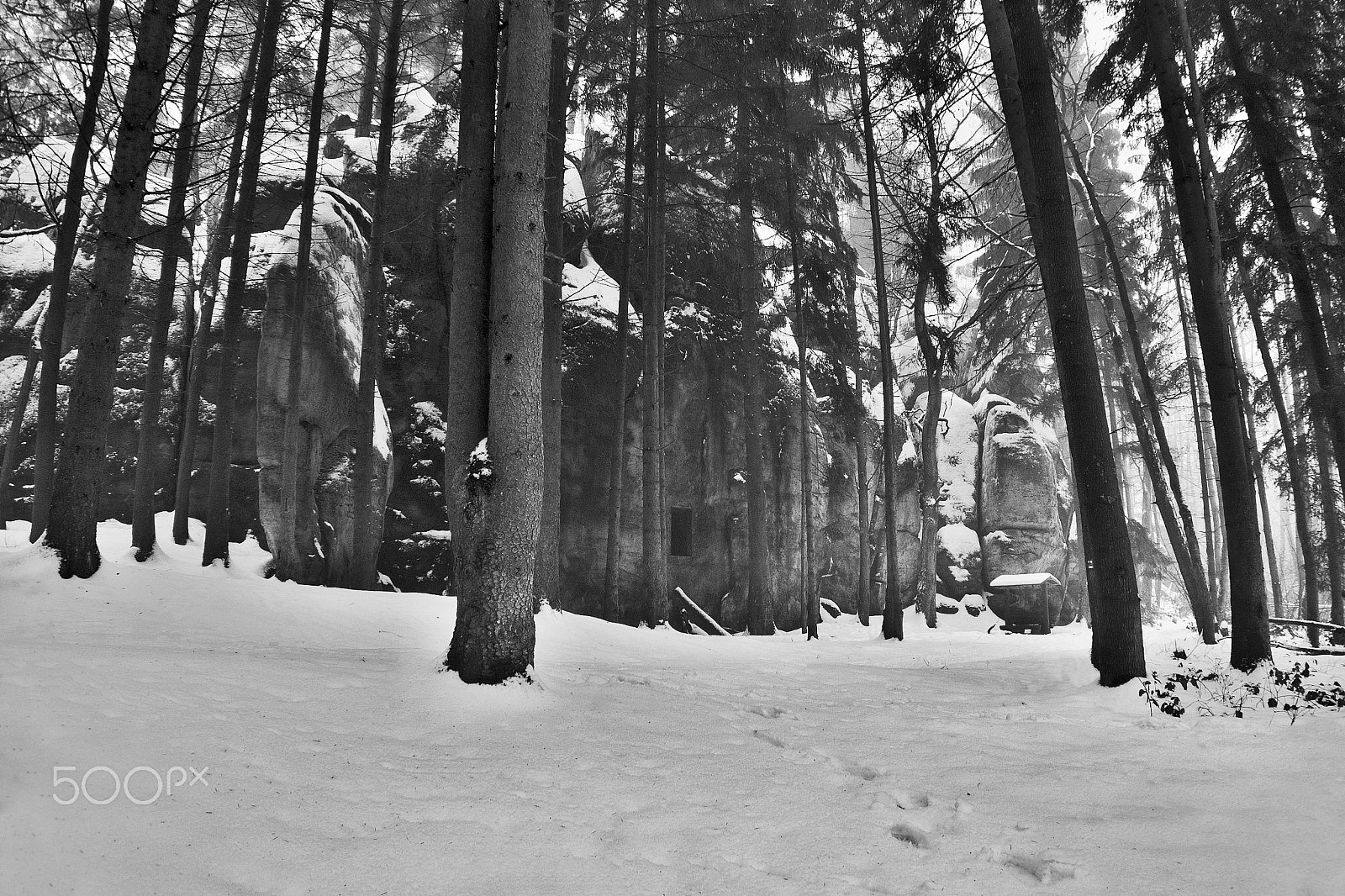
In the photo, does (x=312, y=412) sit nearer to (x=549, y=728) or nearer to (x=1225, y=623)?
(x=549, y=728)

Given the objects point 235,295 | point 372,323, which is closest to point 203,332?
point 235,295

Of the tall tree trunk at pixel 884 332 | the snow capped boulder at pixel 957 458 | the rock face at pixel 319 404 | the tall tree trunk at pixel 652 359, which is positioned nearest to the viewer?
the tall tree trunk at pixel 652 359

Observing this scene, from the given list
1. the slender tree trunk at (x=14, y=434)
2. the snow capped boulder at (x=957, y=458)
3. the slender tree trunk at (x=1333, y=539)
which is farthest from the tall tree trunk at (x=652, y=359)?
the snow capped boulder at (x=957, y=458)

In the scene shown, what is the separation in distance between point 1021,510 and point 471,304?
24.9 m

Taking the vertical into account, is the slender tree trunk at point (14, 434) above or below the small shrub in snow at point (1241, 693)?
above

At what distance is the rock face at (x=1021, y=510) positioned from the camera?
83.2ft

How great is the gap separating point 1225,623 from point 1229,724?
Result: 22029mm

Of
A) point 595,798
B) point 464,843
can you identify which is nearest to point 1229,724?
point 595,798

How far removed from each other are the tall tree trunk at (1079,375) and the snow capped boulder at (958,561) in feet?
64.3

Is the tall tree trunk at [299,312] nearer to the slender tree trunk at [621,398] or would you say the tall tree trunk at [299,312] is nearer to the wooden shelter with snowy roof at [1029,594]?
the slender tree trunk at [621,398]

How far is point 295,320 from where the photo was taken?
11469mm

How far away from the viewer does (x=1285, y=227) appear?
32.9 ft

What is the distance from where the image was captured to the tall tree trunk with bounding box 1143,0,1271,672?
664cm

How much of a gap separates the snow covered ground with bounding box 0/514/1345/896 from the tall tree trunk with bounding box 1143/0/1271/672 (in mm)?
2102
